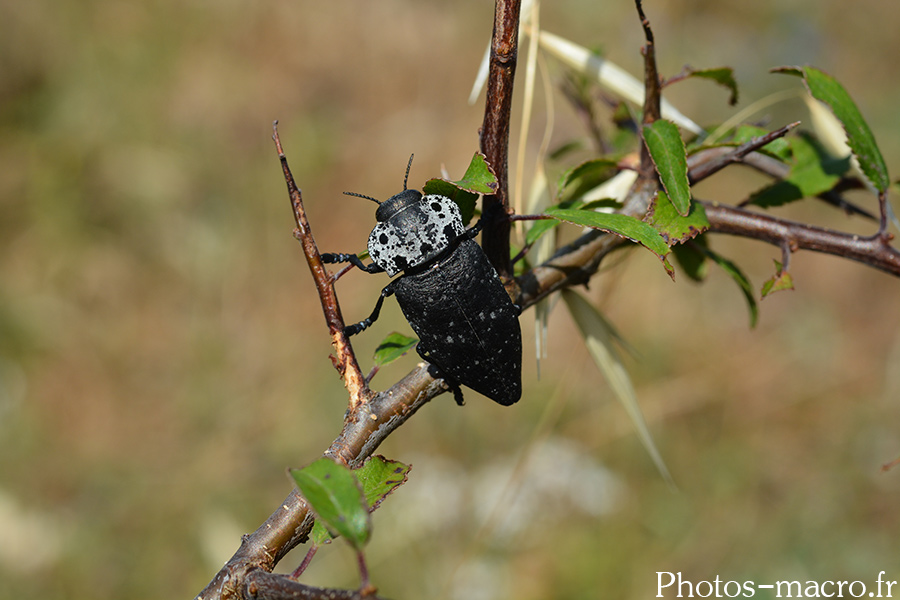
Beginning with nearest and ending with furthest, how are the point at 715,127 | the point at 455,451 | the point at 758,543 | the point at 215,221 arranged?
the point at 715,127
the point at 758,543
the point at 455,451
the point at 215,221

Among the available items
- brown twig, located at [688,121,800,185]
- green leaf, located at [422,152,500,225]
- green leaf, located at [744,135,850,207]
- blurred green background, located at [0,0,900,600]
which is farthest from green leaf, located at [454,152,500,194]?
blurred green background, located at [0,0,900,600]

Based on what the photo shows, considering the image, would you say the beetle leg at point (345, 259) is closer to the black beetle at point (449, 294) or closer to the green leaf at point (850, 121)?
the black beetle at point (449, 294)

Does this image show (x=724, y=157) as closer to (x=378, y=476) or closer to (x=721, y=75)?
(x=721, y=75)

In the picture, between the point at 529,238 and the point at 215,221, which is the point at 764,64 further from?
the point at 529,238

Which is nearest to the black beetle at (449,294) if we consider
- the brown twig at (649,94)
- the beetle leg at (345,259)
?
the beetle leg at (345,259)

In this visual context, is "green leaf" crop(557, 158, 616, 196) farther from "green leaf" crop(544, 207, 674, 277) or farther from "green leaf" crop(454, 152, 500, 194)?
"green leaf" crop(454, 152, 500, 194)

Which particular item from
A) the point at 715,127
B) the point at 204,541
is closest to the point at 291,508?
the point at 715,127
